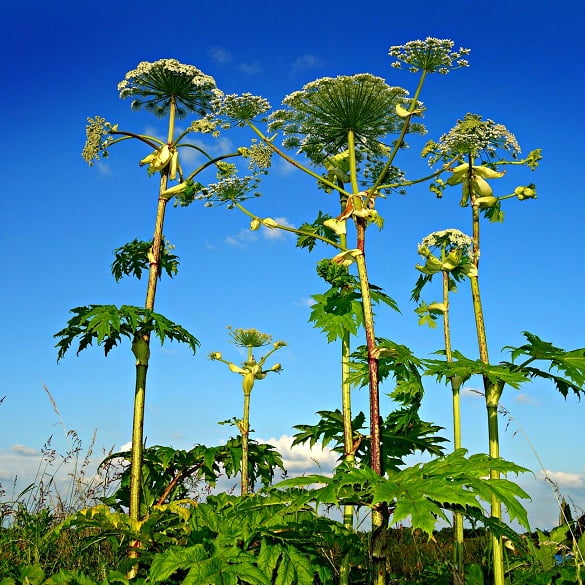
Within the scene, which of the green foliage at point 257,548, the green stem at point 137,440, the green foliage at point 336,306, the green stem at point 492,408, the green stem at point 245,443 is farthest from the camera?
the green stem at point 245,443

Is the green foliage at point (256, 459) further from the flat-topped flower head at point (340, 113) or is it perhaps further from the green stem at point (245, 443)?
the flat-topped flower head at point (340, 113)

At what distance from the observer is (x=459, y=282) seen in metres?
5.85

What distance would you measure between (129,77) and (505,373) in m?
5.17

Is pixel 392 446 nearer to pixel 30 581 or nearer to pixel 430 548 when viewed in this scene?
pixel 30 581

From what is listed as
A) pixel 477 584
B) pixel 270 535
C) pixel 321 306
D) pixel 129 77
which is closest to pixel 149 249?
pixel 129 77

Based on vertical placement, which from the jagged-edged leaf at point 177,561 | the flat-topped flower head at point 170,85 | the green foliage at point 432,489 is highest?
the flat-topped flower head at point 170,85

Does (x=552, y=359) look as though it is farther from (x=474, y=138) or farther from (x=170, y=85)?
(x=170, y=85)

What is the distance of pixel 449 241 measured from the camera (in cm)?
534

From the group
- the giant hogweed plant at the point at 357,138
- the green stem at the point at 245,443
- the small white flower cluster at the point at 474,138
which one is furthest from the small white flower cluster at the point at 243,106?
the green stem at the point at 245,443

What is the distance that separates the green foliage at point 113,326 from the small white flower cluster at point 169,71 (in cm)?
275

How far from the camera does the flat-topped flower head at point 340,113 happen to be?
5152mm

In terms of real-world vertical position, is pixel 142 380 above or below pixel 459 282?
below

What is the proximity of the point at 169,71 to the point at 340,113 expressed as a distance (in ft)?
8.58

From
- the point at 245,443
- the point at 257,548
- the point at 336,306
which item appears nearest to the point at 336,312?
the point at 336,306
